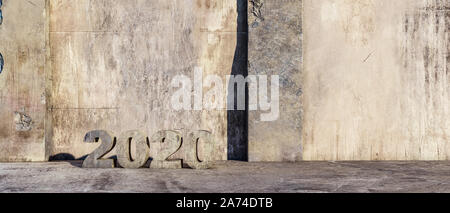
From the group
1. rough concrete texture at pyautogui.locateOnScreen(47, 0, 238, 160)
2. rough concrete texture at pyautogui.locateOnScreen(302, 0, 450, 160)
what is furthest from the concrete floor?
rough concrete texture at pyautogui.locateOnScreen(47, 0, 238, 160)

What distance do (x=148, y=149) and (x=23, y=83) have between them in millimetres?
2110

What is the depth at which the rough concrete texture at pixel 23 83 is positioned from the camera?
621cm

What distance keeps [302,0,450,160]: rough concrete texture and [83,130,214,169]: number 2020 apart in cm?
167

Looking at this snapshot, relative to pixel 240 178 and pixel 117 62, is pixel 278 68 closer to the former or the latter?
pixel 240 178

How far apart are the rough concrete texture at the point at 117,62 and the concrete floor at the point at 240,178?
2.54 feet

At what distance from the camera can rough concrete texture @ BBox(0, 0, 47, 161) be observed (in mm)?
6207

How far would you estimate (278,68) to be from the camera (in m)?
6.21

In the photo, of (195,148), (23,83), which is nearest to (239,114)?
(195,148)

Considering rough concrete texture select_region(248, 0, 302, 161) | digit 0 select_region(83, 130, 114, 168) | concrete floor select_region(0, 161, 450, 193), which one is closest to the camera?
concrete floor select_region(0, 161, 450, 193)

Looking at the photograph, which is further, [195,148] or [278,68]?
[278,68]

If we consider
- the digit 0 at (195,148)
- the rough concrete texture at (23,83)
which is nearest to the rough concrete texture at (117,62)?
the rough concrete texture at (23,83)

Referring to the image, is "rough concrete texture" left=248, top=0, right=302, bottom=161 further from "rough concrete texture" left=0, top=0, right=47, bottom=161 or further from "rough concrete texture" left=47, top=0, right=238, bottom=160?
"rough concrete texture" left=0, top=0, right=47, bottom=161

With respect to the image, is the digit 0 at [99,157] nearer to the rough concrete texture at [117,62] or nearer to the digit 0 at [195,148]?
the rough concrete texture at [117,62]

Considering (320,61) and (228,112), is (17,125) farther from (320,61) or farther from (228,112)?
(320,61)
